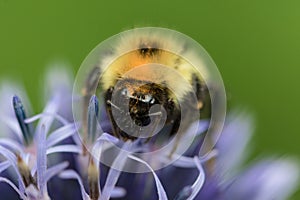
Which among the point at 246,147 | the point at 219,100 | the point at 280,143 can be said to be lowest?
the point at 280,143

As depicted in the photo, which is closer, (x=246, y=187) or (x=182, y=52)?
(x=182, y=52)

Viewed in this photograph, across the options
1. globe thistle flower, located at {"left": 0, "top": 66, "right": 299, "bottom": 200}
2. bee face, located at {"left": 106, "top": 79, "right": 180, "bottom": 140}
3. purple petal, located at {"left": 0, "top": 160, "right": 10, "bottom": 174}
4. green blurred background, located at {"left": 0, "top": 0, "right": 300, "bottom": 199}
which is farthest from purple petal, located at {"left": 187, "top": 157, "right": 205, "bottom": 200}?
green blurred background, located at {"left": 0, "top": 0, "right": 300, "bottom": 199}

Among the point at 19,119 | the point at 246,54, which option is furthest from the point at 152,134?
the point at 246,54

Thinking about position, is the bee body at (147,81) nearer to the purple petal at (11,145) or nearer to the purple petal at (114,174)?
the purple petal at (114,174)

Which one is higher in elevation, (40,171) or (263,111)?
(40,171)

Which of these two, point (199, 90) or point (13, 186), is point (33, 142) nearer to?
point (13, 186)

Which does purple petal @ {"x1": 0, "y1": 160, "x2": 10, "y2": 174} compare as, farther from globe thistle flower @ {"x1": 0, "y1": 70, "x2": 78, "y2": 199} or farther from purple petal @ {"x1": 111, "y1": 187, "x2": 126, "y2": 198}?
purple petal @ {"x1": 111, "y1": 187, "x2": 126, "y2": 198}

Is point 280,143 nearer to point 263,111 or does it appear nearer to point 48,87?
point 263,111
